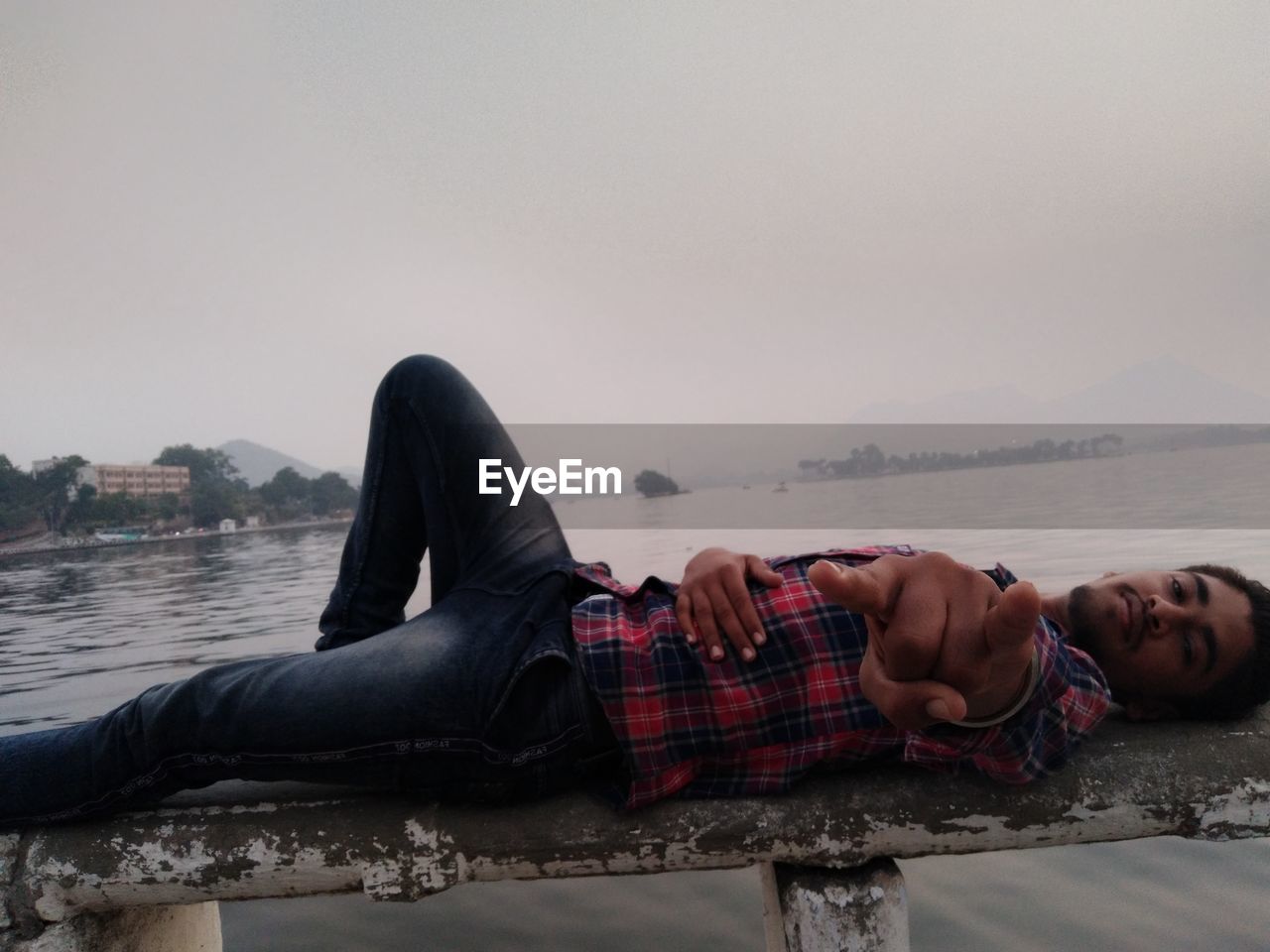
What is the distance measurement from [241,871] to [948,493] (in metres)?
21.3

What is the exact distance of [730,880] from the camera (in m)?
3.05

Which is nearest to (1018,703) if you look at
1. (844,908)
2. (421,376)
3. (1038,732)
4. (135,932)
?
(1038,732)

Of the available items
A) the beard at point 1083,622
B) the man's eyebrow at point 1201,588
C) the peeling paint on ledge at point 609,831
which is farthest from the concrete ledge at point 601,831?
the man's eyebrow at point 1201,588

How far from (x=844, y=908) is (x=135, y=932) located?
1899mm

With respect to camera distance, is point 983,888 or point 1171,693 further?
point 983,888

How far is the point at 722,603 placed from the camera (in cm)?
184

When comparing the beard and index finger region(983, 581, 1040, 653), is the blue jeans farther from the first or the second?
the beard

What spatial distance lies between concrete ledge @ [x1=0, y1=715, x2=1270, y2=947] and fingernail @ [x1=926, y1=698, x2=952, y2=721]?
73 centimetres

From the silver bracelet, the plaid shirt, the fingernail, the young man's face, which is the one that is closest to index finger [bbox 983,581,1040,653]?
the fingernail

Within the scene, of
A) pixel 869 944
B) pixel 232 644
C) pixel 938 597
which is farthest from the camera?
pixel 232 644

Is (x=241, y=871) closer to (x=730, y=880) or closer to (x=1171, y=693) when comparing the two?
(x=730, y=880)

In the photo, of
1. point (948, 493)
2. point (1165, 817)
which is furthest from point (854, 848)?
point (948, 493)

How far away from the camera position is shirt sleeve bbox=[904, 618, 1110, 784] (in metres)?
1.60

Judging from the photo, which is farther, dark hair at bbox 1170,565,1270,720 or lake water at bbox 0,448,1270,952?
lake water at bbox 0,448,1270,952
